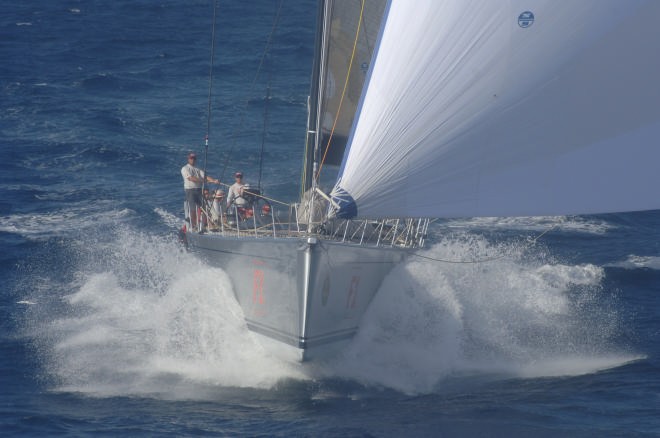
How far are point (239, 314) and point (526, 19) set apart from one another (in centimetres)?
779

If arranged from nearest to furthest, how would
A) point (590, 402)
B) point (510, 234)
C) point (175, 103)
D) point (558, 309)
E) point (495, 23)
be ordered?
point (495, 23) < point (590, 402) < point (558, 309) < point (510, 234) < point (175, 103)

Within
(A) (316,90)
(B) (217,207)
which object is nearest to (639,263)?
(A) (316,90)

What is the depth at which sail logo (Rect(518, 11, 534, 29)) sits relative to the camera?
538 inches

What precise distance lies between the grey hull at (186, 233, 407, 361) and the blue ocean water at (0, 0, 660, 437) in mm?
498

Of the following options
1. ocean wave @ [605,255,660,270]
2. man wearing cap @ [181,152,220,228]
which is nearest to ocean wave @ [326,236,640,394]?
ocean wave @ [605,255,660,270]

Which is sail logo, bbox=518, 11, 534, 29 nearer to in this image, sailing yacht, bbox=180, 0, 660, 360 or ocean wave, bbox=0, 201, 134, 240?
sailing yacht, bbox=180, 0, 660, 360

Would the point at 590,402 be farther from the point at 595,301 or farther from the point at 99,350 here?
the point at 99,350

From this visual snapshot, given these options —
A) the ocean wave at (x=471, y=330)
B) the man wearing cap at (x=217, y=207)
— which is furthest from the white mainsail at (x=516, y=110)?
the man wearing cap at (x=217, y=207)

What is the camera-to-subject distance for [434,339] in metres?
18.4

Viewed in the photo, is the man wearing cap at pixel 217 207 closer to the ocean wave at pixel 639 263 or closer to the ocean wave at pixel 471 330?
the ocean wave at pixel 471 330

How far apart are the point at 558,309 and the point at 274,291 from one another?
7.40m

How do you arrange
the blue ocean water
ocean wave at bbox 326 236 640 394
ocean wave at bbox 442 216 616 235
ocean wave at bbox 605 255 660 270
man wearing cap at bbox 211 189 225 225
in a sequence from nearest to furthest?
the blue ocean water < ocean wave at bbox 326 236 640 394 < man wearing cap at bbox 211 189 225 225 < ocean wave at bbox 605 255 660 270 < ocean wave at bbox 442 216 616 235

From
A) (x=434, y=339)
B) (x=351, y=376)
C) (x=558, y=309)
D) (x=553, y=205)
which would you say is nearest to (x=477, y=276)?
(x=558, y=309)

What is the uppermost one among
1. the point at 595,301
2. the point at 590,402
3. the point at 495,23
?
the point at 495,23
